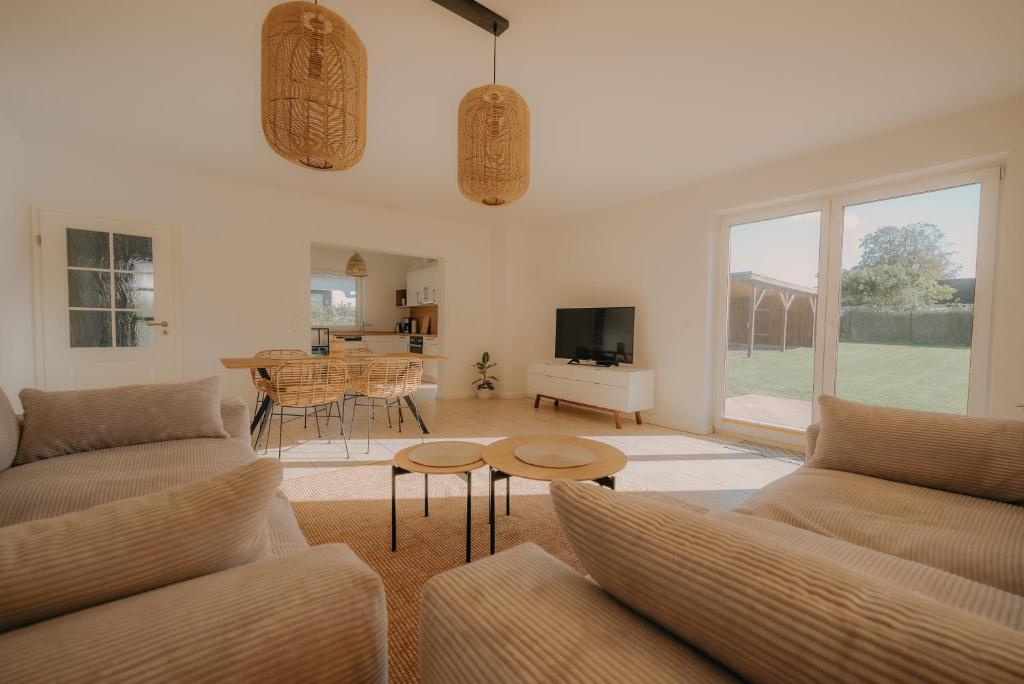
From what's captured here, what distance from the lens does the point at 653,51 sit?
2.38 m

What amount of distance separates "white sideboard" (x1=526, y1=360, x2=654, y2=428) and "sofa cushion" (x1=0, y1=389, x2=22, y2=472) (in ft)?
14.1

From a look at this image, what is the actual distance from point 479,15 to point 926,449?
9.00 feet

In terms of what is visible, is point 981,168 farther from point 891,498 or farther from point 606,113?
point 891,498

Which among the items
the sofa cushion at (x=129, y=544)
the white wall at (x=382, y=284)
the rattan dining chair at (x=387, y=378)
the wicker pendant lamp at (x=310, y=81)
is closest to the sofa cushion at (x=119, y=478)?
the sofa cushion at (x=129, y=544)

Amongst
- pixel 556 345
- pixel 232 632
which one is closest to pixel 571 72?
pixel 232 632

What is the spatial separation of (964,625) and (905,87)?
3544 millimetres

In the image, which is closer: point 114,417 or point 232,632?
point 232,632

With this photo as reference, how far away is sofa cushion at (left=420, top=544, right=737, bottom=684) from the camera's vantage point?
0.57 m

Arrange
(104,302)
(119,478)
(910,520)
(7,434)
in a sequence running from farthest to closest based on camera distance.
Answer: (104,302)
(7,434)
(119,478)
(910,520)

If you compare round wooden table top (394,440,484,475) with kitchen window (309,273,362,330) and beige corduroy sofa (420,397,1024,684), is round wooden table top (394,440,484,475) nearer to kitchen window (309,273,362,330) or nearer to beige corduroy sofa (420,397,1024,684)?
beige corduroy sofa (420,397,1024,684)

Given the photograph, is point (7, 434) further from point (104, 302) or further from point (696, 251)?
point (696, 251)

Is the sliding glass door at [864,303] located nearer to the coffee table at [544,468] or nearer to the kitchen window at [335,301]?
the coffee table at [544,468]

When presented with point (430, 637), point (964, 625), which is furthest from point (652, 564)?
point (430, 637)

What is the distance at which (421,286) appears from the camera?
8000 mm
